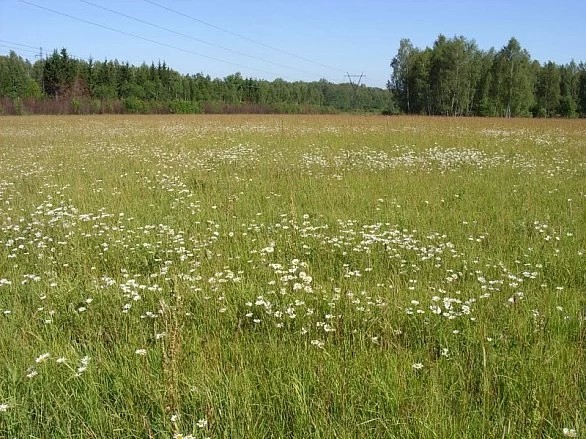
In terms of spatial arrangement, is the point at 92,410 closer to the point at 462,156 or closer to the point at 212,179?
the point at 212,179

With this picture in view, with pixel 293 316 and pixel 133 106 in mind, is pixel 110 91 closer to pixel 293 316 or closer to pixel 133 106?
pixel 133 106

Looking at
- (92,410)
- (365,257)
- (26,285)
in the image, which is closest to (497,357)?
(365,257)

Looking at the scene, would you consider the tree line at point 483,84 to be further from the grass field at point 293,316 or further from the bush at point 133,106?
the grass field at point 293,316

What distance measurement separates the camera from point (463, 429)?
230 cm

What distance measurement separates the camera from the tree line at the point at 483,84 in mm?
68312

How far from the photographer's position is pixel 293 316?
3.28 metres

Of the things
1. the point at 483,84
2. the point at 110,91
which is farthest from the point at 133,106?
the point at 483,84

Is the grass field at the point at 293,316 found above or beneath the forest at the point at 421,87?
beneath

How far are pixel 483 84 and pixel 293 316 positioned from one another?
82.6 metres

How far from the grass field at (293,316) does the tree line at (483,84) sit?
69903 millimetres

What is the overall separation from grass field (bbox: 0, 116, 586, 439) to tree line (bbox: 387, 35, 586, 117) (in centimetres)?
6990

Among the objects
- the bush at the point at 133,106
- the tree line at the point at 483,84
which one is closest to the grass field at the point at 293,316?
the tree line at the point at 483,84

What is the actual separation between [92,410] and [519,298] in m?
3.47

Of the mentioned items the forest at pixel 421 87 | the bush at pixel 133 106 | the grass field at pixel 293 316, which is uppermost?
the forest at pixel 421 87
